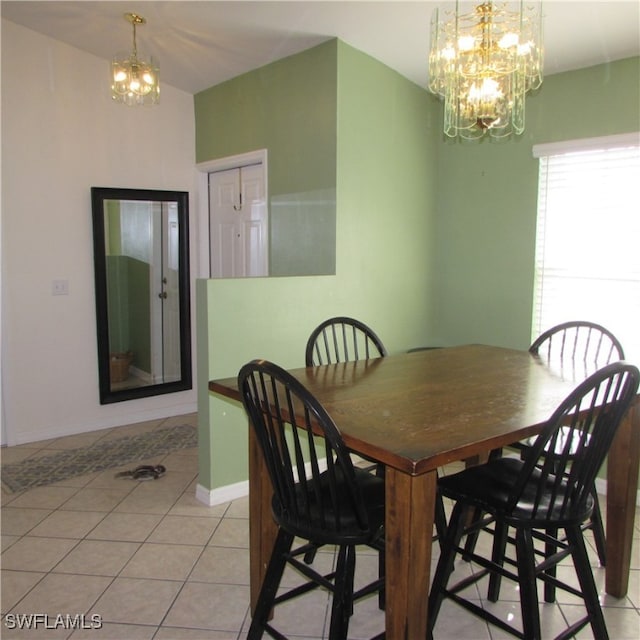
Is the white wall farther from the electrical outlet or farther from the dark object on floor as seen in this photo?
the dark object on floor

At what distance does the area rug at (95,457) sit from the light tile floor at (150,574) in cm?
17

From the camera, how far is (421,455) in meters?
1.36

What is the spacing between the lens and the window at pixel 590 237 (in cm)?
312

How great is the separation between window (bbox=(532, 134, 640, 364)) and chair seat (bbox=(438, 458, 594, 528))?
5.41 feet

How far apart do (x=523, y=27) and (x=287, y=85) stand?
71.5 inches

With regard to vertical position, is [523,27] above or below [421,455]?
above

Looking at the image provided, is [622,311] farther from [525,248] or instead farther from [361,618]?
[361,618]

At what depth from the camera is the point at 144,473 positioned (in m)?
3.27

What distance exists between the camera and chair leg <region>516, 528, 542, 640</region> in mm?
1664

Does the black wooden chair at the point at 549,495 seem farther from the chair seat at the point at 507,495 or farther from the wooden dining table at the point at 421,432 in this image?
the wooden dining table at the point at 421,432

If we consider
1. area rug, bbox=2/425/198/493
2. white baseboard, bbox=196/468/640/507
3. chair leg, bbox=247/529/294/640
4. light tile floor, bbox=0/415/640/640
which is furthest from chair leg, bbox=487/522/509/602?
area rug, bbox=2/425/198/493

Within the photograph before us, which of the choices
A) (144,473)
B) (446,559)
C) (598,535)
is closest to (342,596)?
(446,559)

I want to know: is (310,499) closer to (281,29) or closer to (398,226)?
(398,226)

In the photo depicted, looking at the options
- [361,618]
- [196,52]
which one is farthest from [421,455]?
[196,52]
